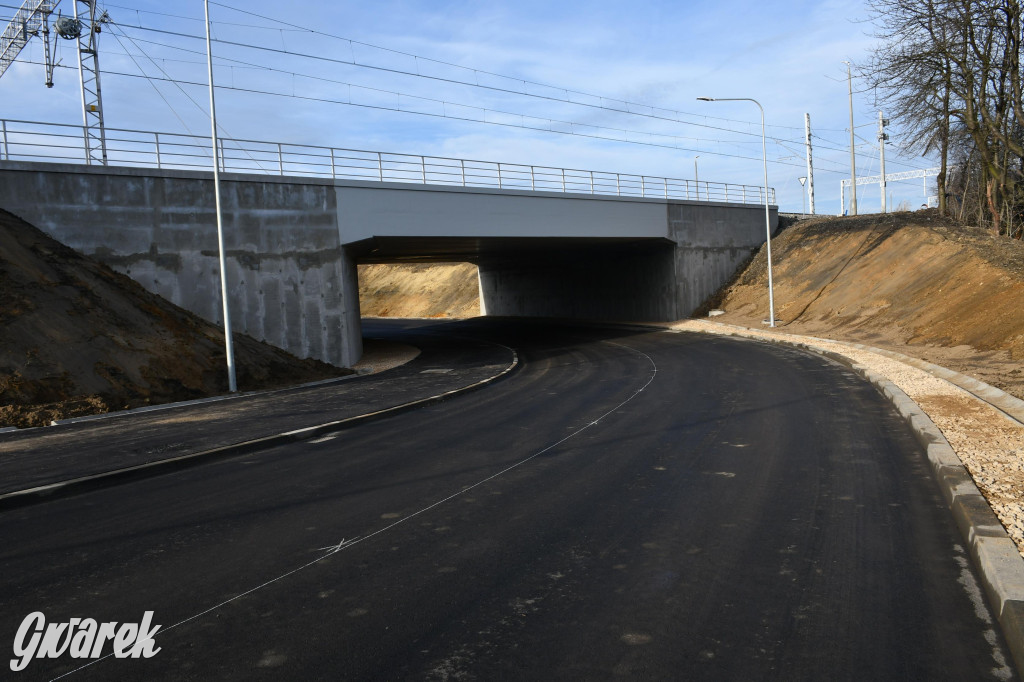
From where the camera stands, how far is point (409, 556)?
5.61 metres

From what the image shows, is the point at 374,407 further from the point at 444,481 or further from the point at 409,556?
the point at 409,556

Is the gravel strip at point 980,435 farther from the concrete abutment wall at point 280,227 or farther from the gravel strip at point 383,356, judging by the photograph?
the concrete abutment wall at point 280,227

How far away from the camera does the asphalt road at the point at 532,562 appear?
397 centimetres

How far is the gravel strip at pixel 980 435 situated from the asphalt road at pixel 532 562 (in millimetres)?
509

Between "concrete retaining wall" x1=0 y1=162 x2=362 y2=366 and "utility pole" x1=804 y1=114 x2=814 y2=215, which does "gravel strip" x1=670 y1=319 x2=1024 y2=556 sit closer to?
"concrete retaining wall" x1=0 y1=162 x2=362 y2=366

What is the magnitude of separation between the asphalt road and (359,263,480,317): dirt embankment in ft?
163

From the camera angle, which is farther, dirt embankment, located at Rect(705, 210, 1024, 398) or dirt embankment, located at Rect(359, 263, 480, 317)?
dirt embankment, located at Rect(359, 263, 480, 317)

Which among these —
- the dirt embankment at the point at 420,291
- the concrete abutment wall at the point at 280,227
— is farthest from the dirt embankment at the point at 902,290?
the dirt embankment at the point at 420,291

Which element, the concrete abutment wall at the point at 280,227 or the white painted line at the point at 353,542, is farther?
the concrete abutment wall at the point at 280,227

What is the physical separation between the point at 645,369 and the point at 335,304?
10.4m

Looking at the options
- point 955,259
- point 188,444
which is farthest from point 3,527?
point 955,259

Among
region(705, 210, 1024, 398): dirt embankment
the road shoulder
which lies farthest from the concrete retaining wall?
region(705, 210, 1024, 398): dirt embankment

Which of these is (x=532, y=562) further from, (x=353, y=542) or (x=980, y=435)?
(x=980, y=435)

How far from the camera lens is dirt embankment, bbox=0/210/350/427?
14.0 metres
